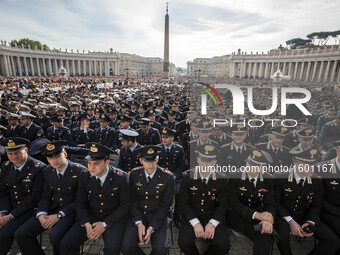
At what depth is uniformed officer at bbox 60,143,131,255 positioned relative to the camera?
11.8ft

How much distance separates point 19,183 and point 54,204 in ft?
2.74

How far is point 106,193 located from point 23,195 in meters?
1.88

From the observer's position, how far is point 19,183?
403 cm

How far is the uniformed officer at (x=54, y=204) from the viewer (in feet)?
11.7

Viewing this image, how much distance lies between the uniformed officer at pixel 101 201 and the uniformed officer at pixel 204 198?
47.9 inches

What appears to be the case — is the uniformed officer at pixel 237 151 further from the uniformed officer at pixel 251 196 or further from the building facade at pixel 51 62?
the building facade at pixel 51 62

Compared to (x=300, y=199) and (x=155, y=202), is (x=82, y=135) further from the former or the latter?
(x=300, y=199)

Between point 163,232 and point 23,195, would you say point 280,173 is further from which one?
point 23,195

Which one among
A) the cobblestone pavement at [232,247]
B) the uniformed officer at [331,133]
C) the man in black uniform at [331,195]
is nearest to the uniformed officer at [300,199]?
the man in black uniform at [331,195]

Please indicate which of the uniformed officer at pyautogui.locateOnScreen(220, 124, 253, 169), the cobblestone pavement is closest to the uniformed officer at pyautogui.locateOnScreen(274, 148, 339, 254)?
the cobblestone pavement

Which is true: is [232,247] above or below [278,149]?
below

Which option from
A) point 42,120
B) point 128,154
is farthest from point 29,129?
point 128,154

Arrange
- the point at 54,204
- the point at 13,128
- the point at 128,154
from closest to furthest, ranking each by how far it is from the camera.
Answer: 1. the point at 54,204
2. the point at 128,154
3. the point at 13,128

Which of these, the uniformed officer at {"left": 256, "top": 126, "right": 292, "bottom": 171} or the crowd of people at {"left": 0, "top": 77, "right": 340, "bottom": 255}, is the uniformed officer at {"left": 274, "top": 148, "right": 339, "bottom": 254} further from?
the uniformed officer at {"left": 256, "top": 126, "right": 292, "bottom": 171}
